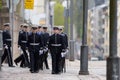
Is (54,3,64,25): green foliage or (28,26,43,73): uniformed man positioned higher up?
(54,3,64,25): green foliage

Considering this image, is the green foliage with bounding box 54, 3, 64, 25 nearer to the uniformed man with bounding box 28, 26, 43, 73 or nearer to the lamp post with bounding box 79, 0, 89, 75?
the uniformed man with bounding box 28, 26, 43, 73

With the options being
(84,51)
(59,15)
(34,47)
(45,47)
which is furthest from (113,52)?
(59,15)

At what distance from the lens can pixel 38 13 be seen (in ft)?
205

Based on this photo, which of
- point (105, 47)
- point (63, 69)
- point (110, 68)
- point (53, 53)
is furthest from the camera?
point (105, 47)

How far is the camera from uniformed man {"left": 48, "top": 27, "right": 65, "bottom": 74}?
2462cm

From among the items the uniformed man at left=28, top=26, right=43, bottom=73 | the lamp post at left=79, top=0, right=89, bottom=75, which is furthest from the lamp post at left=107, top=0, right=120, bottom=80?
the uniformed man at left=28, top=26, right=43, bottom=73

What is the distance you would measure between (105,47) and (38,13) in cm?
10581

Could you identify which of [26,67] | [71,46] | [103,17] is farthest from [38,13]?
[103,17]

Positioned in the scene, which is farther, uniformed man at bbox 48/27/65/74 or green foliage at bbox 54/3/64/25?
green foliage at bbox 54/3/64/25

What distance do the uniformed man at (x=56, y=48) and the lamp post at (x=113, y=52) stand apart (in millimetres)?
9524

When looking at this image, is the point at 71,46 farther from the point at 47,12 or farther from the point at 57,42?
the point at 47,12

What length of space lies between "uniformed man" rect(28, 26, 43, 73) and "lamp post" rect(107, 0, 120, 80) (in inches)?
397

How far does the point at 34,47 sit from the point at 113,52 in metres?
10.2

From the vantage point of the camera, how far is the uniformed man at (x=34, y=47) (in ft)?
82.0
